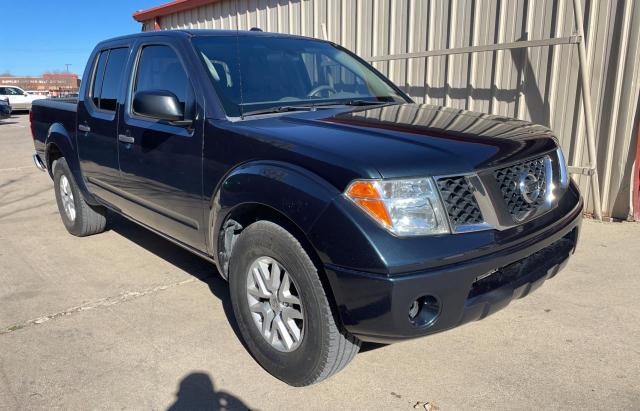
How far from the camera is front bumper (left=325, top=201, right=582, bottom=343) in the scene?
2.07 meters

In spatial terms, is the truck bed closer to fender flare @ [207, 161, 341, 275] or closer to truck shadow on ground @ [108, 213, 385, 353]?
truck shadow on ground @ [108, 213, 385, 353]

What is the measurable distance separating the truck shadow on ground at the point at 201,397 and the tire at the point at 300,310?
265 millimetres

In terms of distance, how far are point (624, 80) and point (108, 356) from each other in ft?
16.8

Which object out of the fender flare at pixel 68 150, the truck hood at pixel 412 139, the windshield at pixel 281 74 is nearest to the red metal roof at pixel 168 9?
the fender flare at pixel 68 150

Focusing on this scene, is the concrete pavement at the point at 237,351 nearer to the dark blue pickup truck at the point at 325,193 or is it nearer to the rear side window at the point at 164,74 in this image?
the dark blue pickup truck at the point at 325,193

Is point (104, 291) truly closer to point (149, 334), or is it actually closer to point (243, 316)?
point (149, 334)

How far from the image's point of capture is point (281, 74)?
3.42m

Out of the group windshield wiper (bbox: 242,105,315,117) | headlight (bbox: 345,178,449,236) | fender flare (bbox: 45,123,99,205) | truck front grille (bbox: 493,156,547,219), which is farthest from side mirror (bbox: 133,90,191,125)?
fender flare (bbox: 45,123,99,205)

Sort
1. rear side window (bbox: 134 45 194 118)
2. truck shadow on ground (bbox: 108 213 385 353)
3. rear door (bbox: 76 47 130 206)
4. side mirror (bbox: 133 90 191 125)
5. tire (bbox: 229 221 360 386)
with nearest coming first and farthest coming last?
tire (bbox: 229 221 360 386) < side mirror (bbox: 133 90 191 125) < rear side window (bbox: 134 45 194 118) < truck shadow on ground (bbox: 108 213 385 353) < rear door (bbox: 76 47 130 206)

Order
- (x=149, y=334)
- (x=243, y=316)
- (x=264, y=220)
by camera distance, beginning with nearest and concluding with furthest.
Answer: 1. (x=264, y=220)
2. (x=243, y=316)
3. (x=149, y=334)

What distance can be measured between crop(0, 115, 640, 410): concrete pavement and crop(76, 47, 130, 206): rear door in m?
0.80

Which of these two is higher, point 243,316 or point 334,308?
point 334,308

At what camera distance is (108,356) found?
9.89 feet

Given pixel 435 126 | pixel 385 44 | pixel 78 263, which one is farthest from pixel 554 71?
pixel 78 263
